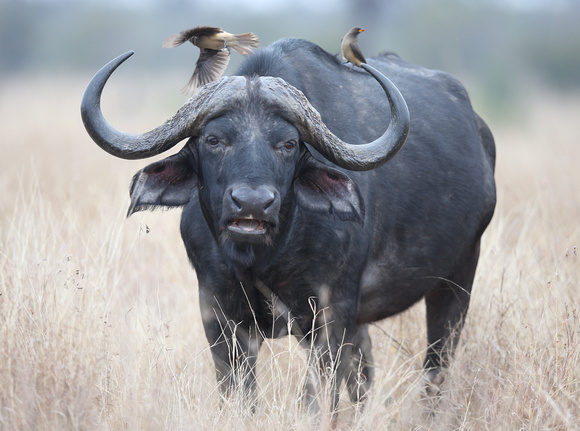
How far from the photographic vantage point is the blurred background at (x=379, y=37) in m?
28.6

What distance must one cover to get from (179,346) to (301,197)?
5.20 ft

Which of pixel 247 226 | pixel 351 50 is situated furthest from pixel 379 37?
pixel 247 226

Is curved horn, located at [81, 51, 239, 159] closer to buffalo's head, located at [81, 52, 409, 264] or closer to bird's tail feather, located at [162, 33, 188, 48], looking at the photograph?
buffalo's head, located at [81, 52, 409, 264]

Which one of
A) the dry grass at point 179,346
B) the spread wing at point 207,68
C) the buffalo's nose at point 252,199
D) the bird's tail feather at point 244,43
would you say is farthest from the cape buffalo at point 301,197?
the spread wing at point 207,68

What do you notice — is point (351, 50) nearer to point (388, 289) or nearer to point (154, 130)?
point (388, 289)

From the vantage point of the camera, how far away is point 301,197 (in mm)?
3883

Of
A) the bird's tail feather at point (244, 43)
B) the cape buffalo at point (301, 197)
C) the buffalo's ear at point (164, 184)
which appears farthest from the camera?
the bird's tail feather at point (244, 43)

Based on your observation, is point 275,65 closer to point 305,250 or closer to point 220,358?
point 305,250

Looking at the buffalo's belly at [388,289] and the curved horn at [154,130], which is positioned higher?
the curved horn at [154,130]

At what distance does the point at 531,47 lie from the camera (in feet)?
116

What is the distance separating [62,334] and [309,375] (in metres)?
1.24

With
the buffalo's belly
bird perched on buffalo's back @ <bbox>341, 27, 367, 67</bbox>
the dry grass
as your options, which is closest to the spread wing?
the dry grass

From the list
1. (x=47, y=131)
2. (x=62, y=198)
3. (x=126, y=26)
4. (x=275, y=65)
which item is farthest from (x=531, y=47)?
(x=275, y=65)

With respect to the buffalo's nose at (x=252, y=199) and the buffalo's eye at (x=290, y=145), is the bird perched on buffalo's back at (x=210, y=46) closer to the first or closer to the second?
the buffalo's eye at (x=290, y=145)
